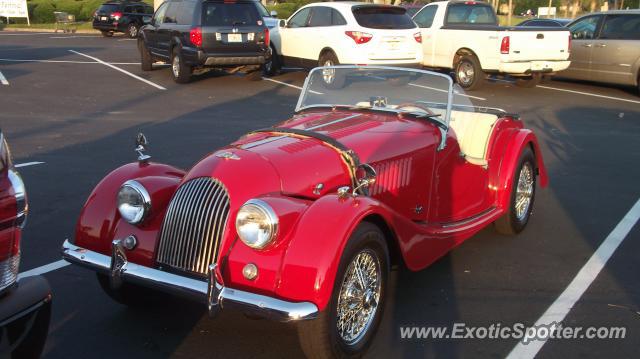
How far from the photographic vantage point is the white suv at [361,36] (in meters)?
14.4

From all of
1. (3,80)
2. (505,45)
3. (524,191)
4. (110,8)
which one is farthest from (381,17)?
(110,8)

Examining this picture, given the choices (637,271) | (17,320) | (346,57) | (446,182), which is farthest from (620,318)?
(346,57)

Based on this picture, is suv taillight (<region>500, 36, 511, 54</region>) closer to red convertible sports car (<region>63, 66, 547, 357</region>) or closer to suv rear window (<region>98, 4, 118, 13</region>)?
red convertible sports car (<region>63, 66, 547, 357</region>)

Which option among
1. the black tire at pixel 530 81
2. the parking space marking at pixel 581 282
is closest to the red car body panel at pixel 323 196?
the parking space marking at pixel 581 282

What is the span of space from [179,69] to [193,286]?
12.6 meters

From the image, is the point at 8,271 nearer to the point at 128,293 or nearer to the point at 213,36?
the point at 128,293

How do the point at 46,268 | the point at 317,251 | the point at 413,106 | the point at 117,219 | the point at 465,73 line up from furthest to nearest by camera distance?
the point at 465,73 → the point at 413,106 → the point at 46,268 → the point at 117,219 → the point at 317,251

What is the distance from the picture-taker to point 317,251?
3541mm

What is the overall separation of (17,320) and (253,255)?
1.19 m

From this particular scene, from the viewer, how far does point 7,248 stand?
3076 mm

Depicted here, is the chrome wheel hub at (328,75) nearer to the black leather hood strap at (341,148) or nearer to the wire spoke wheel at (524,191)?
the black leather hood strap at (341,148)

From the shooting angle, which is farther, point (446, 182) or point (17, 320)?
point (446, 182)

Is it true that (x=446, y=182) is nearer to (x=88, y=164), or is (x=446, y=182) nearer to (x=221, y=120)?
(x=88, y=164)

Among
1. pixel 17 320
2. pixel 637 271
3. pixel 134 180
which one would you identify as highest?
pixel 134 180
